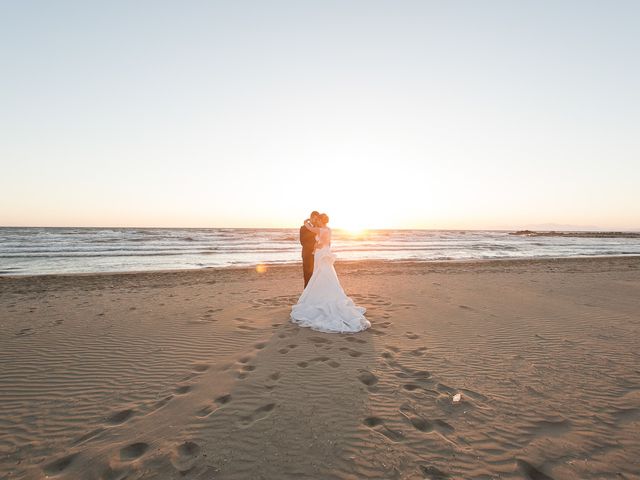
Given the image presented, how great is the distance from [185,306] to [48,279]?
965 cm

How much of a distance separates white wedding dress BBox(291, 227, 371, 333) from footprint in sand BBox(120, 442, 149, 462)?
4.50m

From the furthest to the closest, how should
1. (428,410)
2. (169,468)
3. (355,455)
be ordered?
(428,410)
(355,455)
(169,468)

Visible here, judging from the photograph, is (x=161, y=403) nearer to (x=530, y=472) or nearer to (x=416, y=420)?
(x=416, y=420)

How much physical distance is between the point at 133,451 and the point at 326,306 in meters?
5.13

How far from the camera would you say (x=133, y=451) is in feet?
11.4

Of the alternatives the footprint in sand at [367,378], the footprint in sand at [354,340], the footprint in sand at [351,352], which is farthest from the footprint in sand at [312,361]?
the footprint in sand at [354,340]

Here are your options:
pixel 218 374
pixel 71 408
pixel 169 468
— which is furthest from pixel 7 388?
pixel 169 468

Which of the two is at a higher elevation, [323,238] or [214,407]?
[323,238]

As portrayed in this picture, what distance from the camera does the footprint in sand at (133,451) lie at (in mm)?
3383

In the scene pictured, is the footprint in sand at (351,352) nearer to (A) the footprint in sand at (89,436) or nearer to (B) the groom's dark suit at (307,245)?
(B) the groom's dark suit at (307,245)

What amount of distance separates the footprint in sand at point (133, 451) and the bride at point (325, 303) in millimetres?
4496

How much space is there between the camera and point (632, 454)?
3482 mm

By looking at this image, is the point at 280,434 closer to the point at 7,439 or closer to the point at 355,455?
the point at 355,455

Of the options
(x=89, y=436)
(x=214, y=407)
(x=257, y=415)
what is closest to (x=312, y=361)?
(x=257, y=415)
